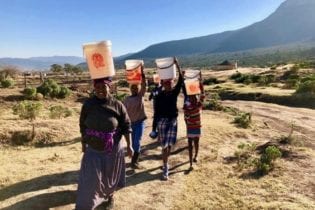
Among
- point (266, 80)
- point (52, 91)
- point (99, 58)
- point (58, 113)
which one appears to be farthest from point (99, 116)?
point (266, 80)

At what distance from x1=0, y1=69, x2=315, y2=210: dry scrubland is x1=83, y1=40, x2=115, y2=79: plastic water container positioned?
8.14ft

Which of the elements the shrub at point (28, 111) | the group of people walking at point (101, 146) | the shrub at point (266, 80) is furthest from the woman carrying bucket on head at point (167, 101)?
the shrub at point (266, 80)

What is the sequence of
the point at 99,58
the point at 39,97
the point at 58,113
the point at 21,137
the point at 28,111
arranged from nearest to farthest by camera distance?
the point at 99,58 < the point at 21,137 < the point at 28,111 < the point at 58,113 < the point at 39,97

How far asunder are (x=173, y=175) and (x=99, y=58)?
370cm

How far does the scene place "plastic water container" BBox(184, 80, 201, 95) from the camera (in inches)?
367

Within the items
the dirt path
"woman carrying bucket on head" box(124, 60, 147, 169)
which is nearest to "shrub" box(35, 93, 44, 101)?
the dirt path

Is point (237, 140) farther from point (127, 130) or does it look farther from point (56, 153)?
point (127, 130)

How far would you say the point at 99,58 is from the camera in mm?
6402

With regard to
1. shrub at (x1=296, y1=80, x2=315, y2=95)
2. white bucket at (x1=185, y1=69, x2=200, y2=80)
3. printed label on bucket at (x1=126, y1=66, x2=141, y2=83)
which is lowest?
shrub at (x1=296, y1=80, x2=315, y2=95)

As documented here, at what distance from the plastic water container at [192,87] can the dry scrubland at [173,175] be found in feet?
5.72

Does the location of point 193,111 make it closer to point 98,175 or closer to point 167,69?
point 167,69

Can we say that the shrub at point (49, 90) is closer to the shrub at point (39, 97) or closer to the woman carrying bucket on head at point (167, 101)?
the shrub at point (39, 97)

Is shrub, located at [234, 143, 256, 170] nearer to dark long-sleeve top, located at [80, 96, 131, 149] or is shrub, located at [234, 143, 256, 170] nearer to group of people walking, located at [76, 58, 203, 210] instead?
group of people walking, located at [76, 58, 203, 210]

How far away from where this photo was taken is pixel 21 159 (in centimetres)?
1012
